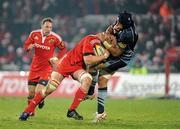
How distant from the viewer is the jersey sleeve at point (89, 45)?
12.8 meters

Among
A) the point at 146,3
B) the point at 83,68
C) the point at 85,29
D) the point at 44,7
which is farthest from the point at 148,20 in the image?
the point at 83,68

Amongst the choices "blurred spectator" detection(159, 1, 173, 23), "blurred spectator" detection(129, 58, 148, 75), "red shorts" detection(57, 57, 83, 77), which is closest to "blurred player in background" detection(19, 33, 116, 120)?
"red shorts" detection(57, 57, 83, 77)

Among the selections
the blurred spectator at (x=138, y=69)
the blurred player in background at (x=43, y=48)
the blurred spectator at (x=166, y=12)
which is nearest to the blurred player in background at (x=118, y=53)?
the blurred player in background at (x=43, y=48)

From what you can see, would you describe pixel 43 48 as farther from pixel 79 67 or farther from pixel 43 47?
pixel 79 67

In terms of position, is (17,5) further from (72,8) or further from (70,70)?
Result: (70,70)

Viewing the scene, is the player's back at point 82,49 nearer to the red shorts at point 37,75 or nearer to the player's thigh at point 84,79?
the player's thigh at point 84,79

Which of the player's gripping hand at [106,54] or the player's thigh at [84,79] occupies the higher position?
the player's gripping hand at [106,54]

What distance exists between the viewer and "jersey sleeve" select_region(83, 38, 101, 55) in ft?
42.1

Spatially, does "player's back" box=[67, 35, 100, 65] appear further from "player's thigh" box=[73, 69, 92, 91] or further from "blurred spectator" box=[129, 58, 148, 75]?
"blurred spectator" box=[129, 58, 148, 75]

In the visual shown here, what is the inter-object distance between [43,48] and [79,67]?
3052 mm

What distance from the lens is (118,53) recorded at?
524 inches

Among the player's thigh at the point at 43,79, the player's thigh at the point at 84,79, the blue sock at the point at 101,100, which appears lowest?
the blue sock at the point at 101,100

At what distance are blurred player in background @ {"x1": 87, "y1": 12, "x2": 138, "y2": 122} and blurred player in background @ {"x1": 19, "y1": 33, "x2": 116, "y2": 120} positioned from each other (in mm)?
199

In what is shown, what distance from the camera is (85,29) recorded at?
3183cm
